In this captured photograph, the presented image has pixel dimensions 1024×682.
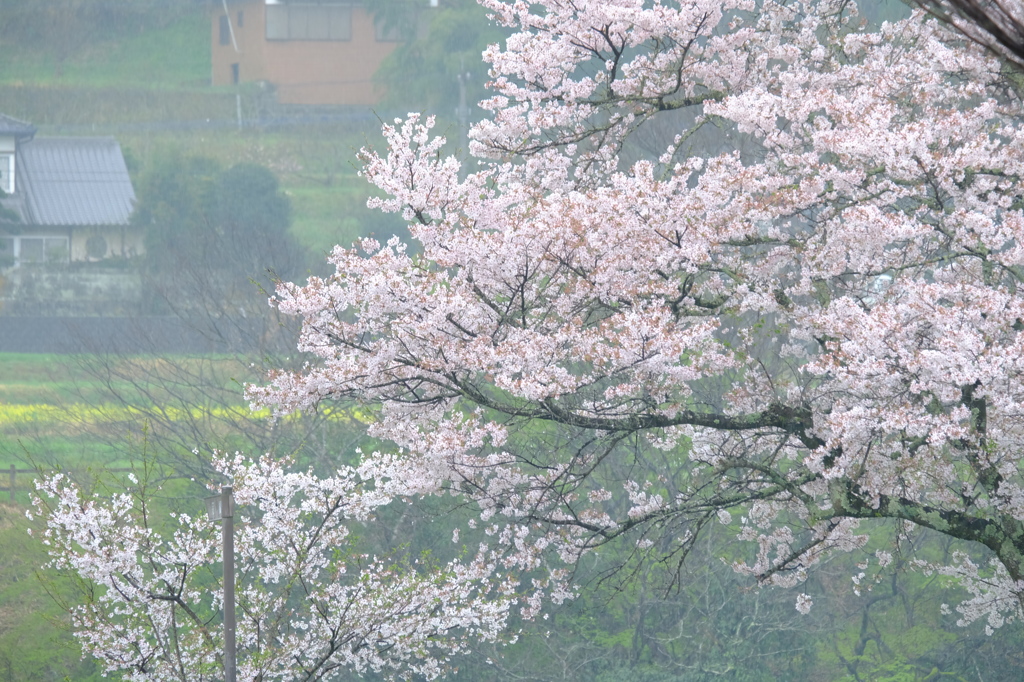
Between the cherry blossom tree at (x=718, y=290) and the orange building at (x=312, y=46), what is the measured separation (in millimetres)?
38906

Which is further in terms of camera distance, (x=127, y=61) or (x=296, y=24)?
(x=127, y=61)

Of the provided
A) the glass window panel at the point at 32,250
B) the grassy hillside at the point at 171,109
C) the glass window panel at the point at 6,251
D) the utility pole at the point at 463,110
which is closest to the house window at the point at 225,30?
the grassy hillside at the point at 171,109

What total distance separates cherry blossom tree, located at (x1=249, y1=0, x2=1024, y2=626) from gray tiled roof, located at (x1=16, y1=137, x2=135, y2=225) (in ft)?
104

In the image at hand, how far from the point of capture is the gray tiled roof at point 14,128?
3956 cm

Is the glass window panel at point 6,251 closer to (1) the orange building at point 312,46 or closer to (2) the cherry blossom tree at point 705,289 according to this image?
(1) the orange building at point 312,46

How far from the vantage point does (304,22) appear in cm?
4634

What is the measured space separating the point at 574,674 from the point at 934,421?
31.4ft

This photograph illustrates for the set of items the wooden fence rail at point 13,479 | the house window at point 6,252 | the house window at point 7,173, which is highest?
the house window at point 7,173

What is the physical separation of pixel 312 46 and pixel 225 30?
4.32 metres

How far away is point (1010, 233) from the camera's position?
6.60 meters

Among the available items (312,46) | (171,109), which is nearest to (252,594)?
(312,46)

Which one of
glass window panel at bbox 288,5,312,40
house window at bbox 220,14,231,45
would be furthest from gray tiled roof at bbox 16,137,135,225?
glass window panel at bbox 288,5,312,40

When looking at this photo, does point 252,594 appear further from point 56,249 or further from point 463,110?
point 56,249

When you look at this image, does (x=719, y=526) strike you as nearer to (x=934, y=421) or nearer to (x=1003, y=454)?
(x=1003, y=454)
